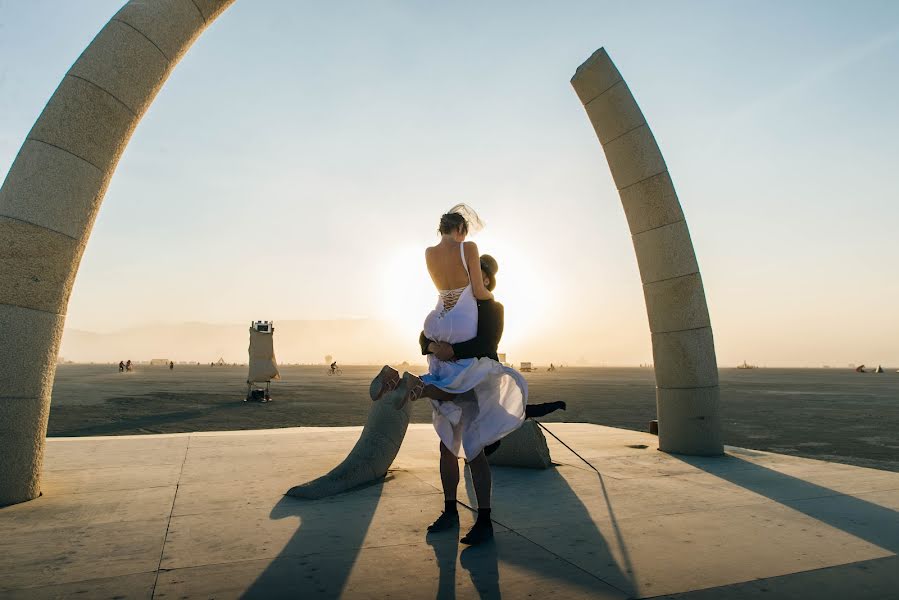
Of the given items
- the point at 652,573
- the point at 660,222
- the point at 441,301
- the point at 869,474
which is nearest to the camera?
the point at 652,573

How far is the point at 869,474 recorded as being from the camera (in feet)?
21.2

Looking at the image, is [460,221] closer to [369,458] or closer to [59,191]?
[369,458]

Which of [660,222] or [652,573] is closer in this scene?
[652,573]

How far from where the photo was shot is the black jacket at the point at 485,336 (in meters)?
4.11

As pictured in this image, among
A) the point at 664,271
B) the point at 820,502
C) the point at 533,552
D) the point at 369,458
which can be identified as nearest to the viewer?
the point at 533,552

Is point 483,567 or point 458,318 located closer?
point 483,567

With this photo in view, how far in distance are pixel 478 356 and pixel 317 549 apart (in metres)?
1.63

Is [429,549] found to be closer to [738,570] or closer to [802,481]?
[738,570]

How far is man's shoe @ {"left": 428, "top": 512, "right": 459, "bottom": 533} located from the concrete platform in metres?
0.10

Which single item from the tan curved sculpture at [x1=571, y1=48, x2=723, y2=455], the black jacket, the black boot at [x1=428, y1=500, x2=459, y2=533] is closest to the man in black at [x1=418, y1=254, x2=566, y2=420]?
the black jacket

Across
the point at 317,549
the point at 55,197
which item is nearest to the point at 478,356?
the point at 317,549

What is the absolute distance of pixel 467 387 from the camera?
4.07 meters

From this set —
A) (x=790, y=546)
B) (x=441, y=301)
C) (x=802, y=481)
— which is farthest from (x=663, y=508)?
(x=441, y=301)

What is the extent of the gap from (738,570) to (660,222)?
5.47 metres
